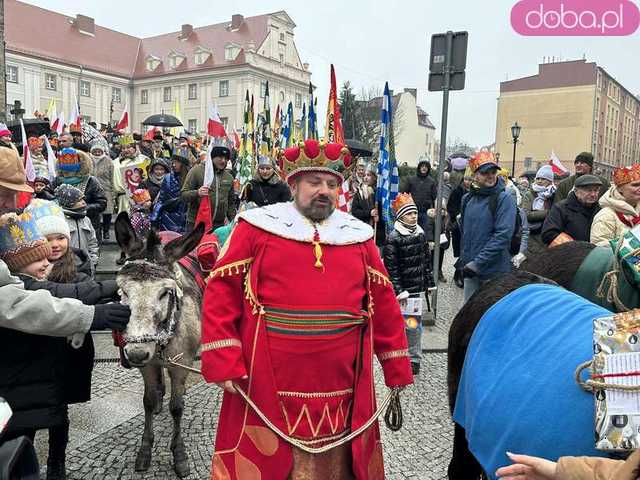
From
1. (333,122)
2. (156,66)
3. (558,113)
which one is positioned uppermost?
(156,66)

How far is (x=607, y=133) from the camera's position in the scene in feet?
208

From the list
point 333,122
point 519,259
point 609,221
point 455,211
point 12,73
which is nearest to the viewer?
point 609,221

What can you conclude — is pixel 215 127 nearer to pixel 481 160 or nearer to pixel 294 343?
pixel 481 160

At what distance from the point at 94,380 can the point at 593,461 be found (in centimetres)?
469

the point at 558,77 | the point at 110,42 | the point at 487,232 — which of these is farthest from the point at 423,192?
the point at 110,42

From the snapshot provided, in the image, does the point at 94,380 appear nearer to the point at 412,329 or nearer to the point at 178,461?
the point at 178,461

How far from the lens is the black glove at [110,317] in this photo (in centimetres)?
260

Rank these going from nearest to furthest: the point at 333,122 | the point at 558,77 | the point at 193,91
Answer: the point at 333,122
the point at 558,77
the point at 193,91

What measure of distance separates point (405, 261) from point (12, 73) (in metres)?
53.6

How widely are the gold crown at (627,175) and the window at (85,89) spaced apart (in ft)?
193

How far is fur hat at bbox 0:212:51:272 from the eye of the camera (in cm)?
261

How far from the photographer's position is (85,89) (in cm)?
5550

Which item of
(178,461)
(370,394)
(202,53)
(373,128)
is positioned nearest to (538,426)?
(370,394)

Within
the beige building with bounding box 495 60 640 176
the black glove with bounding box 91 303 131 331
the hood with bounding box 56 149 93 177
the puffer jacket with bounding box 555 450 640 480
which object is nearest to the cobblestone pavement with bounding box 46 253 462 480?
the black glove with bounding box 91 303 131 331
